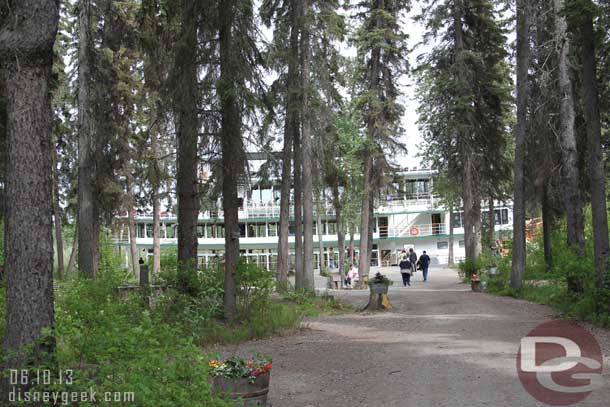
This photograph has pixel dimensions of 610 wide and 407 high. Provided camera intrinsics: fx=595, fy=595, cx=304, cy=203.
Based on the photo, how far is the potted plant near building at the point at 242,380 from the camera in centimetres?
593

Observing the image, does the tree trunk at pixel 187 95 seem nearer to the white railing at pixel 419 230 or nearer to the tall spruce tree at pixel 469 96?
the tall spruce tree at pixel 469 96

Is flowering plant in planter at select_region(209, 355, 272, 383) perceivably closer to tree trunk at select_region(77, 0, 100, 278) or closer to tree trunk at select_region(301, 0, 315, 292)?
tree trunk at select_region(77, 0, 100, 278)

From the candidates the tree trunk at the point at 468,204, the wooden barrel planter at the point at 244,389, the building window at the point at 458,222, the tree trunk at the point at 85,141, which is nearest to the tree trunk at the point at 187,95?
the tree trunk at the point at 85,141

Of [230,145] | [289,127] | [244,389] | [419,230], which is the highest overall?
[289,127]

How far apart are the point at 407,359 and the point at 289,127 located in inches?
494

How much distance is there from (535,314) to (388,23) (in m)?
17.6

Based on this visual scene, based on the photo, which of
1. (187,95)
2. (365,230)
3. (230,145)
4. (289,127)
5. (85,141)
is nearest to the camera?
(187,95)

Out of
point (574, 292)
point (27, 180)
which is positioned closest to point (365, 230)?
point (574, 292)

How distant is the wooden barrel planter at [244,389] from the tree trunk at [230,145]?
5.76m

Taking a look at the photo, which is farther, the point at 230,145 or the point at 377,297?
the point at 377,297

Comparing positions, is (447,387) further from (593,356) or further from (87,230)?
(87,230)

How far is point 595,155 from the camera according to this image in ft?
39.3

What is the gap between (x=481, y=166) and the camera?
87.8ft

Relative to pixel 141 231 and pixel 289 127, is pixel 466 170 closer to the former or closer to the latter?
pixel 289 127
